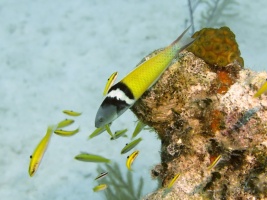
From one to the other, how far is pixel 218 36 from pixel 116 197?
3.59m

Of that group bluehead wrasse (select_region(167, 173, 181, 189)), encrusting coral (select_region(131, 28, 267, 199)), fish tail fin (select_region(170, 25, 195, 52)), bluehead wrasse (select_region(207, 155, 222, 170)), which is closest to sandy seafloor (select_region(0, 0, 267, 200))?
encrusting coral (select_region(131, 28, 267, 199))

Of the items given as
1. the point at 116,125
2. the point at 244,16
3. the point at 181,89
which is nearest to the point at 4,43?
the point at 116,125

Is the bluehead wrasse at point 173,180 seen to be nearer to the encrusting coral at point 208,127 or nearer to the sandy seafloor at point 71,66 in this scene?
the encrusting coral at point 208,127

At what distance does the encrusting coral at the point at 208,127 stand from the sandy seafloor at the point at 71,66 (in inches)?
144

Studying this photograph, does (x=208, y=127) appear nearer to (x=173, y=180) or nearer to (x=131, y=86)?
(x=173, y=180)

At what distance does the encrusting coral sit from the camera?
2566mm

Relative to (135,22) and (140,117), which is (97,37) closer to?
(135,22)

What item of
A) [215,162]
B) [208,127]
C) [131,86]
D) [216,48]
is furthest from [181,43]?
[215,162]

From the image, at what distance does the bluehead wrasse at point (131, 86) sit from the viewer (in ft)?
7.58

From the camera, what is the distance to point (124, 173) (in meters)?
6.34

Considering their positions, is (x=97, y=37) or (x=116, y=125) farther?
(x=97, y=37)

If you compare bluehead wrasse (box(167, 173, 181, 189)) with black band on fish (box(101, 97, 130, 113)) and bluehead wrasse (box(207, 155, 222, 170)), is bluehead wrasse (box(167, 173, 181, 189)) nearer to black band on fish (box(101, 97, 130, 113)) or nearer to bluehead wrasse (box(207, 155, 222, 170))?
bluehead wrasse (box(207, 155, 222, 170))

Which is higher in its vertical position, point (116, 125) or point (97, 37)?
point (97, 37)

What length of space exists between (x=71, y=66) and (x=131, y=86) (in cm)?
657
